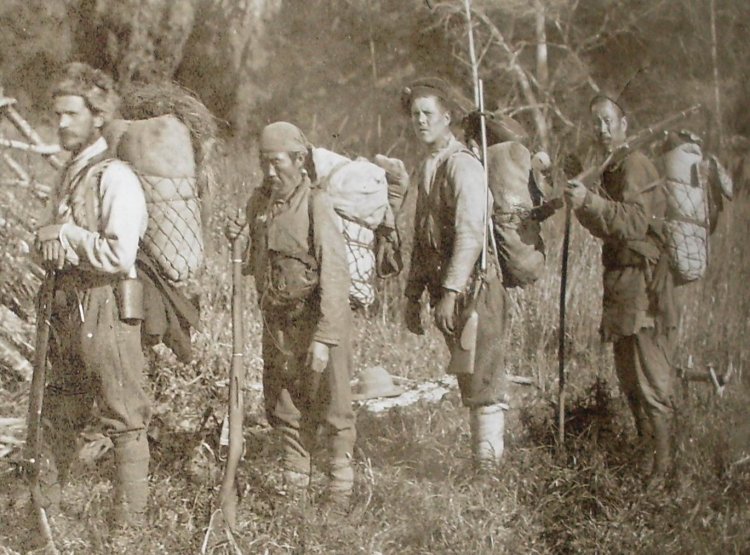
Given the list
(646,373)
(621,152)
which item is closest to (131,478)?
(646,373)

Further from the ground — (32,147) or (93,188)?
(32,147)

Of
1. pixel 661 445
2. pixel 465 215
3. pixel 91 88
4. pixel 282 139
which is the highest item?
pixel 91 88

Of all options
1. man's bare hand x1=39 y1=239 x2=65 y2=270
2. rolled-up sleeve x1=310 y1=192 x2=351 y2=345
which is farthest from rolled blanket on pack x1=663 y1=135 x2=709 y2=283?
man's bare hand x1=39 y1=239 x2=65 y2=270

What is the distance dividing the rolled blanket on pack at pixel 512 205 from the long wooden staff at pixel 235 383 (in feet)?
3.26

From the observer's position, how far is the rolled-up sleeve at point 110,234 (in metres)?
3.04

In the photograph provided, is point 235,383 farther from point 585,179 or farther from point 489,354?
point 585,179

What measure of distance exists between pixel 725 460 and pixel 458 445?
108 centimetres

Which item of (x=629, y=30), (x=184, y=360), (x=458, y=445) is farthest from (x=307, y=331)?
(x=629, y=30)

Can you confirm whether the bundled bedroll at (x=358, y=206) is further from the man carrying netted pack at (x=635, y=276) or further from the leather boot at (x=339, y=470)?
the man carrying netted pack at (x=635, y=276)

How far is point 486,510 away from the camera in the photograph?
11.1 feet

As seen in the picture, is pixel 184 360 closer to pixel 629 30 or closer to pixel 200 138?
pixel 200 138

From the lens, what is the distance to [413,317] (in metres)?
3.51

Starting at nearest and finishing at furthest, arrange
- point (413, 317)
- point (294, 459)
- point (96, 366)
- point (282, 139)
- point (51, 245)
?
point (51, 245) → point (96, 366) → point (282, 139) → point (294, 459) → point (413, 317)

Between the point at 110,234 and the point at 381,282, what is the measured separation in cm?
104
